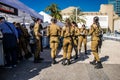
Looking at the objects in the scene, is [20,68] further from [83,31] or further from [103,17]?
[103,17]

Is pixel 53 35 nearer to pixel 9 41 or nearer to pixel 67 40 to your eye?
pixel 67 40

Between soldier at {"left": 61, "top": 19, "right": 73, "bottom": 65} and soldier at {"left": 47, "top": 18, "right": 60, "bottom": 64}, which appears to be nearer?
soldier at {"left": 61, "top": 19, "right": 73, "bottom": 65}

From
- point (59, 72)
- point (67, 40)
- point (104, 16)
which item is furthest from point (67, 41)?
point (104, 16)

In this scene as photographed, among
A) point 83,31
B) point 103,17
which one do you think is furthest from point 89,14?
point 83,31

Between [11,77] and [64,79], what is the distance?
1730mm

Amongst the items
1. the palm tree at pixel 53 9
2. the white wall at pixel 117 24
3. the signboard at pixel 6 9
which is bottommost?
the white wall at pixel 117 24

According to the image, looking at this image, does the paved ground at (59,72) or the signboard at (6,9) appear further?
the signboard at (6,9)

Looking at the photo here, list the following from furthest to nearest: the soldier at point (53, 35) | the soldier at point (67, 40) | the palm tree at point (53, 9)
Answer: the palm tree at point (53, 9), the soldier at point (53, 35), the soldier at point (67, 40)

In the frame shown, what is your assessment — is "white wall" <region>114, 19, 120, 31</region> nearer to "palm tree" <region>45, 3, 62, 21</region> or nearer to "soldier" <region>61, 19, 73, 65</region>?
"palm tree" <region>45, 3, 62, 21</region>

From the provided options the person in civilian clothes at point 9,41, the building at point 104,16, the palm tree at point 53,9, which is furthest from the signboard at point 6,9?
the building at point 104,16

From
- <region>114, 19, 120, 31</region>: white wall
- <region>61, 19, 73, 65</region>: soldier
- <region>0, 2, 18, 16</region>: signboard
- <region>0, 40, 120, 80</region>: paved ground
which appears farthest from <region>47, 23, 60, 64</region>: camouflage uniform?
<region>114, 19, 120, 31</region>: white wall

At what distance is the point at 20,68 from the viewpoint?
10797 mm

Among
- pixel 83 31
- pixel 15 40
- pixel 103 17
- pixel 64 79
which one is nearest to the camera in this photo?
pixel 64 79

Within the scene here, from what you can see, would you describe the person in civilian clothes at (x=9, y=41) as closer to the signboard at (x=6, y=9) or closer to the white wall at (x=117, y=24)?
the signboard at (x=6, y=9)
